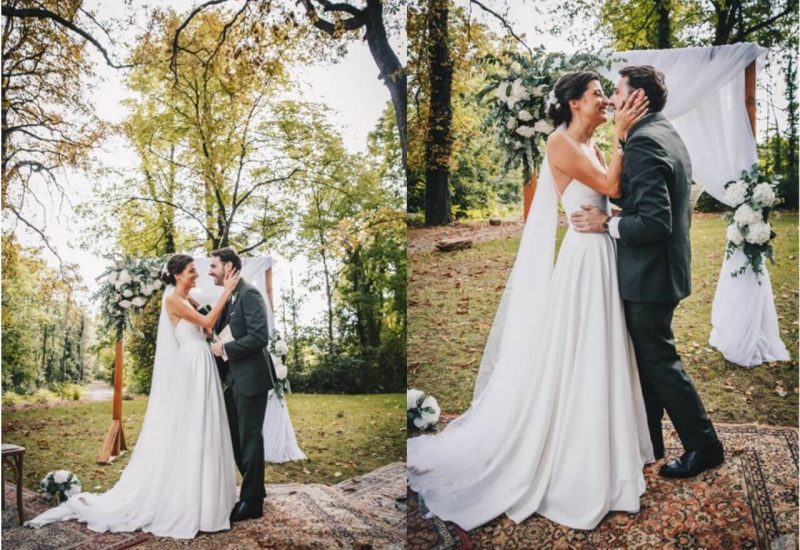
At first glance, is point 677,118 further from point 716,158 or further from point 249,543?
point 249,543

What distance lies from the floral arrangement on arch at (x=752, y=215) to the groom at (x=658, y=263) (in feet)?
0.77

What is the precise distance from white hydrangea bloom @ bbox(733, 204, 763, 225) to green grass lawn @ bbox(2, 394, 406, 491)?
229 centimetres

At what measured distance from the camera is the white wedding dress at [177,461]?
423cm

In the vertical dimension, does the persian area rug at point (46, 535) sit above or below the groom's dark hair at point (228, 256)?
below

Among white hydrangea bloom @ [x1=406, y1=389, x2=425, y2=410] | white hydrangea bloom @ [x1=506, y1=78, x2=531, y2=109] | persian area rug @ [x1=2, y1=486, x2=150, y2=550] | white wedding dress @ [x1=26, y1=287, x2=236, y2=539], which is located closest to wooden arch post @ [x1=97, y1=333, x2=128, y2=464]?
white wedding dress @ [x1=26, y1=287, x2=236, y2=539]

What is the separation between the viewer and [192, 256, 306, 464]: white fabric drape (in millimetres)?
4461

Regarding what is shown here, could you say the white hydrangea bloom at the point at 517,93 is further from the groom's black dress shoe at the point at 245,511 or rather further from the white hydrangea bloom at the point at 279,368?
the groom's black dress shoe at the point at 245,511

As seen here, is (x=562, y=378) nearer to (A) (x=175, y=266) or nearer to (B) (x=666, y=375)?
(B) (x=666, y=375)

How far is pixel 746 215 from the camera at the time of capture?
342cm

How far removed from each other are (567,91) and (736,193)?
1.03 metres

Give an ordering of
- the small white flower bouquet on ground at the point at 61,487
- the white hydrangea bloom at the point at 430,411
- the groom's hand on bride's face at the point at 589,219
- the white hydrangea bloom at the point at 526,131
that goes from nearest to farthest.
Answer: the groom's hand on bride's face at the point at 589,219, the white hydrangea bloom at the point at 526,131, the white hydrangea bloom at the point at 430,411, the small white flower bouquet on ground at the point at 61,487

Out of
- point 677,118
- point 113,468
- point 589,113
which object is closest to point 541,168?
point 589,113

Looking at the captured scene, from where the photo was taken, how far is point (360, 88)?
4543 mm

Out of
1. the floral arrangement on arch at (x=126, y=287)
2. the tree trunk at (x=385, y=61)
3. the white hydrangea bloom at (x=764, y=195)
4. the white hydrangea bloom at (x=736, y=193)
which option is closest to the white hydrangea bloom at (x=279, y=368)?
the floral arrangement on arch at (x=126, y=287)
